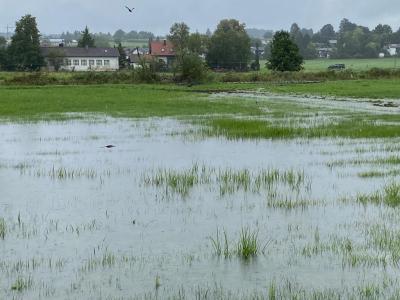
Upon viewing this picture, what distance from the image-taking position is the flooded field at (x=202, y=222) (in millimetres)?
7184

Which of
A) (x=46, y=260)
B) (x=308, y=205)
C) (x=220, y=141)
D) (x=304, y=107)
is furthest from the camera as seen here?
(x=304, y=107)

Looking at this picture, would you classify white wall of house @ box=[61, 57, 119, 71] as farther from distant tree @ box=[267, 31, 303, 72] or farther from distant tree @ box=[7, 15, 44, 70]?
distant tree @ box=[267, 31, 303, 72]

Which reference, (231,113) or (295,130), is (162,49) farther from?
(295,130)

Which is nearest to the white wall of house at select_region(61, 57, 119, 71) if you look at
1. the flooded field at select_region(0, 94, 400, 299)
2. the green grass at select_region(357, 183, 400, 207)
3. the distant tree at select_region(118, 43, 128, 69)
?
the distant tree at select_region(118, 43, 128, 69)

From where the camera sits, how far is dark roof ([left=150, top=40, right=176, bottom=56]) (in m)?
128

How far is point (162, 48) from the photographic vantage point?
131m

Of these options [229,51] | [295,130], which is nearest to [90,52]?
[229,51]

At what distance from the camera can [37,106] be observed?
3544cm

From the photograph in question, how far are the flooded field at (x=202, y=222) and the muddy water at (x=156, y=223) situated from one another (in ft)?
0.07

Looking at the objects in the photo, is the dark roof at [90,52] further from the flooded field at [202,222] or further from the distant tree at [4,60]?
the flooded field at [202,222]

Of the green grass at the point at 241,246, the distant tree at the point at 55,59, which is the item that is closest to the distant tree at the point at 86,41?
the distant tree at the point at 55,59

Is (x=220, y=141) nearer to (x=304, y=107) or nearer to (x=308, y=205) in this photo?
(x=308, y=205)

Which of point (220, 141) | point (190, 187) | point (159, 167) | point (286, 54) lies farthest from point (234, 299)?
point (286, 54)

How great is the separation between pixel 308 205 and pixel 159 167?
5213mm
